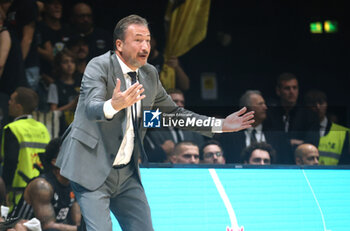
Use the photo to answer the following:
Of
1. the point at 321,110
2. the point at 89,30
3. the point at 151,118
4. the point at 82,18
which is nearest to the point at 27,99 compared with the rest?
Result: the point at 89,30

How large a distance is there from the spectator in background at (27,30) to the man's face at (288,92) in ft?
7.66

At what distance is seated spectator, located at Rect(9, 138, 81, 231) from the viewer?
4945mm

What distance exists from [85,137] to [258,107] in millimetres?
2201

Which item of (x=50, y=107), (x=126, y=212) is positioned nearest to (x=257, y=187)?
(x=126, y=212)

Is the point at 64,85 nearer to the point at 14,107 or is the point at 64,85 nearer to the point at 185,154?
the point at 14,107

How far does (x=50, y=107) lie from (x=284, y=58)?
2963 millimetres

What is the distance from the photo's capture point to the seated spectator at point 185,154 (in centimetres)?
498

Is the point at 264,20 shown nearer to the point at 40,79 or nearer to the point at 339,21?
the point at 339,21

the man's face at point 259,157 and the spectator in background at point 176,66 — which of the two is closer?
the man's face at point 259,157

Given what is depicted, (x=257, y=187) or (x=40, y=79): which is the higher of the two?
(x=40, y=79)

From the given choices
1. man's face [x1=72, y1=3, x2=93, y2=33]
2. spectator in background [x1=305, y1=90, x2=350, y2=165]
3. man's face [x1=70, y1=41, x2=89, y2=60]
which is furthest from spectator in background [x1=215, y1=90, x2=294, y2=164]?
man's face [x1=72, y1=3, x2=93, y2=33]

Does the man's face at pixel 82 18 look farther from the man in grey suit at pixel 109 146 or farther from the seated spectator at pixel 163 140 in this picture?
the man in grey suit at pixel 109 146

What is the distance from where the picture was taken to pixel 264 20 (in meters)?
7.66

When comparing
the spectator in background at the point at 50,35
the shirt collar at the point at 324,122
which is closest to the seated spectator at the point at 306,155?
the shirt collar at the point at 324,122
